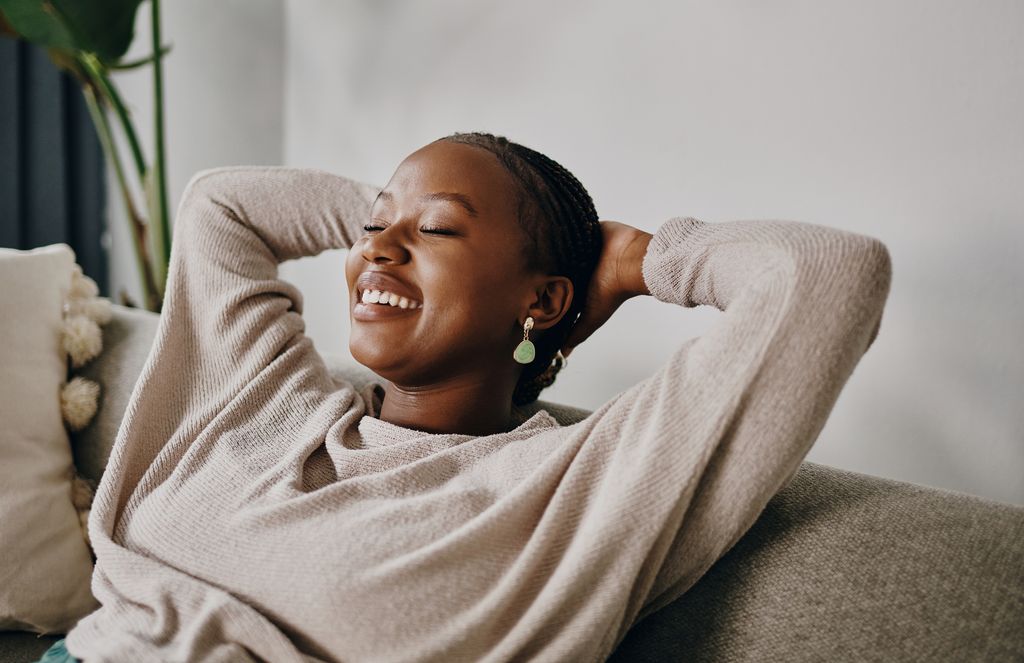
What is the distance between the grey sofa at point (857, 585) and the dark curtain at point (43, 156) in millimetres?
1955

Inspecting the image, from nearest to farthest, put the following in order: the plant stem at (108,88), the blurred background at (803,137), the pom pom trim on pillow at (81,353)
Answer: the blurred background at (803,137)
the pom pom trim on pillow at (81,353)
the plant stem at (108,88)

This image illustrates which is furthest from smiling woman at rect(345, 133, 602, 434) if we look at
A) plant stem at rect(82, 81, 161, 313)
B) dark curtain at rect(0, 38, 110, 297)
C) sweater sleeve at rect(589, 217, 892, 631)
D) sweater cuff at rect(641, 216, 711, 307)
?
dark curtain at rect(0, 38, 110, 297)

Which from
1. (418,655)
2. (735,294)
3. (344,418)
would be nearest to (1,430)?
(344,418)

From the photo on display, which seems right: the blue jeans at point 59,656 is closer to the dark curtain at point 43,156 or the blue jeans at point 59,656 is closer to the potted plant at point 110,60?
the potted plant at point 110,60

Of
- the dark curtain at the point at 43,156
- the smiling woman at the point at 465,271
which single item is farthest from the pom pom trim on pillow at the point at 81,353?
the dark curtain at the point at 43,156

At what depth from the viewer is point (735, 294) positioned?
2.94ft

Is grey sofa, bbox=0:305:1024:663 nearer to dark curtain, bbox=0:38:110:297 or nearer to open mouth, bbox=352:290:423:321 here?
open mouth, bbox=352:290:423:321

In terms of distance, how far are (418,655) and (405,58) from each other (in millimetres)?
1614

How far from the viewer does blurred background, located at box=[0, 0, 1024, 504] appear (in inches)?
46.6

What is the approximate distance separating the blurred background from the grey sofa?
395mm

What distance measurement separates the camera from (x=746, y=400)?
799 millimetres

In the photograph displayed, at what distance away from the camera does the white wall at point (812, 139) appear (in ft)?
3.88

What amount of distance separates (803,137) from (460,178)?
2.16 ft

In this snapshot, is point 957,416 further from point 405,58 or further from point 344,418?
point 405,58
